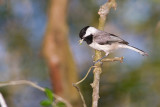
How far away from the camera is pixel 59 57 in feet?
12.3

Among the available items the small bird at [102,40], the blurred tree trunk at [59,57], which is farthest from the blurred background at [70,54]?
the small bird at [102,40]

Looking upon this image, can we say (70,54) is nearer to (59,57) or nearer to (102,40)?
(59,57)

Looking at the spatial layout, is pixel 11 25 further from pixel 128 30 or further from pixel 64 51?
pixel 128 30

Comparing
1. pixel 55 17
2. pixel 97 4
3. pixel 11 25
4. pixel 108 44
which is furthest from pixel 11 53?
pixel 108 44

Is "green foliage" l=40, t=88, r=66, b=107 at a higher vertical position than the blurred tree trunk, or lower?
lower

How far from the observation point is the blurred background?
3.78 meters

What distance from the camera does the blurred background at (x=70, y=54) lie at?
Answer: 12.4 feet

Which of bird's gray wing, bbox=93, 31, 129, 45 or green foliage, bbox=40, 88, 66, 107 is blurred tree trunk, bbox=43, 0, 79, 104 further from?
green foliage, bbox=40, 88, 66, 107

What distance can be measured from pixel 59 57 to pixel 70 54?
19cm

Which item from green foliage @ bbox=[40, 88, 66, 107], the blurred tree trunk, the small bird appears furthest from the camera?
the blurred tree trunk

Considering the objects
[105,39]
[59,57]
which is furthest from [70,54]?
[105,39]

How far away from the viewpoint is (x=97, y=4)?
430cm

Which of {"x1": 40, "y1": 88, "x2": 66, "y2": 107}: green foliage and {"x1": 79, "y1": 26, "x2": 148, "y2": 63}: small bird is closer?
{"x1": 40, "y1": 88, "x2": 66, "y2": 107}: green foliage

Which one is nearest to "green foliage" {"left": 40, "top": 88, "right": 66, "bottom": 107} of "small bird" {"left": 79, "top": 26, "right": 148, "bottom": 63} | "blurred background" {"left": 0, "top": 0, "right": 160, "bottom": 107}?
"small bird" {"left": 79, "top": 26, "right": 148, "bottom": 63}
